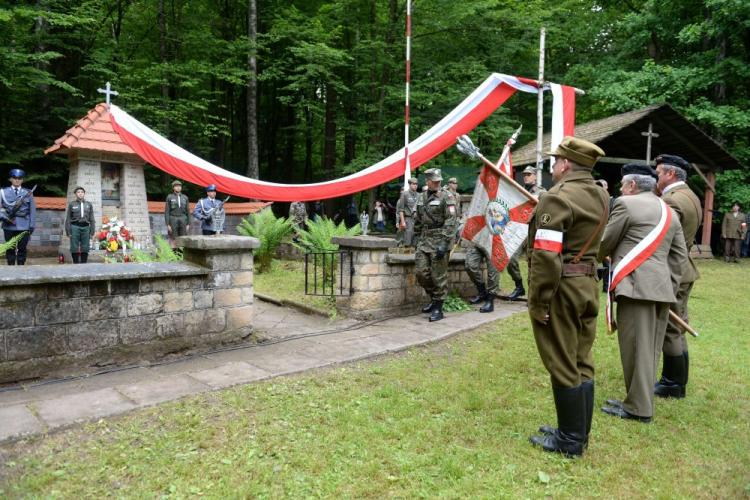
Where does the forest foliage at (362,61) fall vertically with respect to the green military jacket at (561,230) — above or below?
above

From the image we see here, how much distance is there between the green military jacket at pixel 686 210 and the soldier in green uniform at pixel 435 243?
2836mm

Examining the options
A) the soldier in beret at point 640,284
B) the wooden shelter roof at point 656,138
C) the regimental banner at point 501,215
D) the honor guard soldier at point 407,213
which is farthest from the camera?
the wooden shelter roof at point 656,138

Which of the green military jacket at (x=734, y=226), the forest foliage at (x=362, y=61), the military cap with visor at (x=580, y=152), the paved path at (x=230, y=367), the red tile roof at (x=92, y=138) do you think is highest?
the forest foliage at (x=362, y=61)

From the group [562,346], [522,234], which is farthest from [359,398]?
[522,234]

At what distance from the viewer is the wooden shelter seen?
596 inches

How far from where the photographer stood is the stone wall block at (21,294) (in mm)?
4129

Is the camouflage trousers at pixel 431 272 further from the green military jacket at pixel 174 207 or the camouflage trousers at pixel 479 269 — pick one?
the green military jacket at pixel 174 207

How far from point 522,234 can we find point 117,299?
420 centimetres

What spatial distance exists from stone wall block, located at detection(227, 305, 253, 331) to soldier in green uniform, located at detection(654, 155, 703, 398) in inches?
158

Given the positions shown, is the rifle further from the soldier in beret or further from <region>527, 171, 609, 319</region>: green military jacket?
the soldier in beret

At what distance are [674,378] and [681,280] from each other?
85 cm

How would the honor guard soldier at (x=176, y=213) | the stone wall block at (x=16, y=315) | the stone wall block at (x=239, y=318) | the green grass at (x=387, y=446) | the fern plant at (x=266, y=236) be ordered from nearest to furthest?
the green grass at (x=387, y=446)
the stone wall block at (x=16, y=315)
the stone wall block at (x=239, y=318)
the fern plant at (x=266, y=236)
the honor guard soldier at (x=176, y=213)

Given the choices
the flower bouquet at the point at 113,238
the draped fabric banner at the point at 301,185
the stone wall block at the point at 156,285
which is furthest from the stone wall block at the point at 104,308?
the flower bouquet at the point at 113,238

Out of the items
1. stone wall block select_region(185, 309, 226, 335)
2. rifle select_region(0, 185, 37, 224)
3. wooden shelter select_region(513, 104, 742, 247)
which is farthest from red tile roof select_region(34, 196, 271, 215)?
wooden shelter select_region(513, 104, 742, 247)
